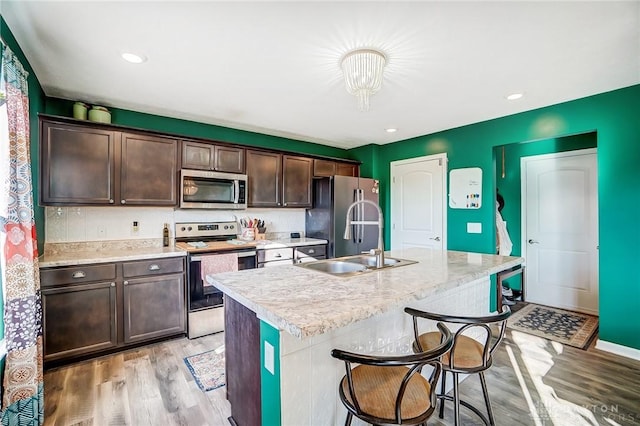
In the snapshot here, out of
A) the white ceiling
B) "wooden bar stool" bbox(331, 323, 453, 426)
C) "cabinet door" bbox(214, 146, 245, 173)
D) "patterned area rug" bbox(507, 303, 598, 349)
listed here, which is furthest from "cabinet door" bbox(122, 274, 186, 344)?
"patterned area rug" bbox(507, 303, 598, 349)

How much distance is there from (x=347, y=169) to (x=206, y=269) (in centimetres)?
276

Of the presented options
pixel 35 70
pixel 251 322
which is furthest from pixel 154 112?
pixel 251 322

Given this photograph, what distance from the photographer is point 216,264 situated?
10.4 ft

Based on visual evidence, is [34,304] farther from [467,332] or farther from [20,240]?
[467,332]

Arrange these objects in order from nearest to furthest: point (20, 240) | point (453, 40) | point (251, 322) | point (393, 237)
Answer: point (251, 322) < point (20, 240) < point (453, 40) < point (393, 237)

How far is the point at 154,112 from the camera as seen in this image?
10.9 ft

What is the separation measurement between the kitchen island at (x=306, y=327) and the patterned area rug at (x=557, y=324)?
1.91m

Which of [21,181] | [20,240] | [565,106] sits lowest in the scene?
[20,240]

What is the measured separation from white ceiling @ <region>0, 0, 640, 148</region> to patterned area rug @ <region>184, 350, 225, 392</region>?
7.98ft

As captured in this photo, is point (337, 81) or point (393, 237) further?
point (393, 237)

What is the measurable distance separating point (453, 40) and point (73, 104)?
3.51m

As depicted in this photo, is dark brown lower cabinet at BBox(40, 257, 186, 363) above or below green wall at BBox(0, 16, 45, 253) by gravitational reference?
below

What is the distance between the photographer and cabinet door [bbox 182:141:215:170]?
10.9ft

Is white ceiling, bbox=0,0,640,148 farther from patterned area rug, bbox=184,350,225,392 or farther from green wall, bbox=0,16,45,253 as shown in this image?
patterned area rug, bbox=184,350,225,392
